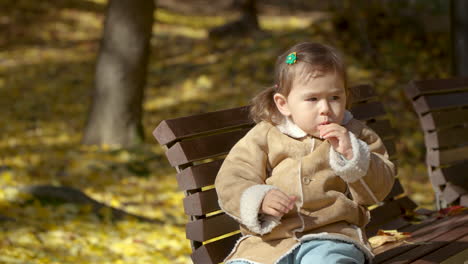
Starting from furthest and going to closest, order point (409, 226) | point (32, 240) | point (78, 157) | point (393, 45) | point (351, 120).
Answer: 1. point (393, 45)
2. point (78, 157)
3. point (32, 240)
4. point (409, 226)
5. point (351, 120)

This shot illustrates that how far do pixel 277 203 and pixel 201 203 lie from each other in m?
0.53

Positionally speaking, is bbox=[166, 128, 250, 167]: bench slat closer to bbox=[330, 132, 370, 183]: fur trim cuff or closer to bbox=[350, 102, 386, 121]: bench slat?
bbox=[330, 132, 370, 183]: fur trim cuff

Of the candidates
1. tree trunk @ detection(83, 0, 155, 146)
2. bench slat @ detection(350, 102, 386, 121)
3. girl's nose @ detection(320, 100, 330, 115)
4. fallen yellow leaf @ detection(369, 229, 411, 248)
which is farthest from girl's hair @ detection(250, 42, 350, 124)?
tree trunk @ detection(83, 0, 155, 146)

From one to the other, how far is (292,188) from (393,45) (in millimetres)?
8112

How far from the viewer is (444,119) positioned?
14.2ft

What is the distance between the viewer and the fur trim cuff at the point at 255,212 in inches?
102

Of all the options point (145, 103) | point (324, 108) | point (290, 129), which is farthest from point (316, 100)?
point (145, 103)

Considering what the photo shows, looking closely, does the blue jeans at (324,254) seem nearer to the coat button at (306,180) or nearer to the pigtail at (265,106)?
the coat button at (306,180)

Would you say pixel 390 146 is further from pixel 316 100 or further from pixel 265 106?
pixel 316 100

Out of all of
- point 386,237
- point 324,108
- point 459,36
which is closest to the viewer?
point 324,108

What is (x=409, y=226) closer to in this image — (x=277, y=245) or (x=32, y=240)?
(x=277, y=245)

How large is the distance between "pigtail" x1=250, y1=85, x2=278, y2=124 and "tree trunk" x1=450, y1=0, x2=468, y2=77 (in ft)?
13.6

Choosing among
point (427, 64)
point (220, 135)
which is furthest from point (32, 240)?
point (427, 64)

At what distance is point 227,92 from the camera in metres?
9.38
